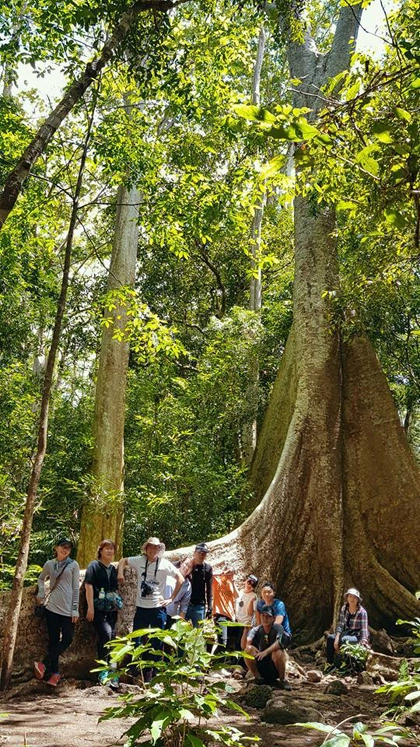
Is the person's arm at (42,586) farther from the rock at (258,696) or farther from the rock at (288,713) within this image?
the rock at (288,713)

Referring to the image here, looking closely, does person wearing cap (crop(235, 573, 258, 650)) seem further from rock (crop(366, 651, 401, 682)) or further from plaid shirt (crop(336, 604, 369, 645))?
rock (crop(366, 651, 401, 682))

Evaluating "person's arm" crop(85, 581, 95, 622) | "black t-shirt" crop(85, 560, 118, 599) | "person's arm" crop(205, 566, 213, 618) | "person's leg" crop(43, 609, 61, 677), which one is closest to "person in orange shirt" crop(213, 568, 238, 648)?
"person's arm" crop(205, 566, 213, 618)

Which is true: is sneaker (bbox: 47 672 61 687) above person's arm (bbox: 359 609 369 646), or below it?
below

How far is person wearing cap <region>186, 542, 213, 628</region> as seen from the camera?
21.2ft

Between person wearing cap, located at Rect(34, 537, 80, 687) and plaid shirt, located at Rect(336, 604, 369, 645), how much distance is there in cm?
292

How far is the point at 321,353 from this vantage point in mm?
9047

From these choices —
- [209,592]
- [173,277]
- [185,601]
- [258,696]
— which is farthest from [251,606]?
[173,277]

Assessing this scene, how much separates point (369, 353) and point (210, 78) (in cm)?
467

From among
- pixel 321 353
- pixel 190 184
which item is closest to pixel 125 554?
pixel 321 353

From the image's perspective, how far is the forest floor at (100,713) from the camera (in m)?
3.93

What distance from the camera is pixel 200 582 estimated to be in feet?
21.3

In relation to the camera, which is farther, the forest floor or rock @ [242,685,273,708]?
rock @ [242,685,273,708]

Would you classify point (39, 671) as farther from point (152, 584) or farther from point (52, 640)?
point (152, 584)

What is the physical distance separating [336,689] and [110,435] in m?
5.90
